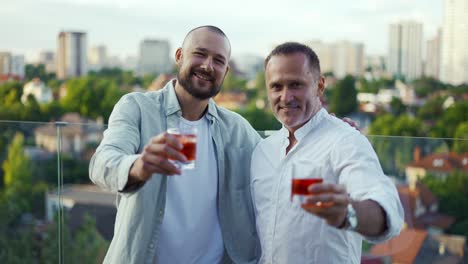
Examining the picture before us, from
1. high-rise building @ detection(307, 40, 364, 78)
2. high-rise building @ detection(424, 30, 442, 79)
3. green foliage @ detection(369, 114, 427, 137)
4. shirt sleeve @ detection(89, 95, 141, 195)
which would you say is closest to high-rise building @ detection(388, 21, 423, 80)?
high-rise building @ detection(424, 30, 442, 79)

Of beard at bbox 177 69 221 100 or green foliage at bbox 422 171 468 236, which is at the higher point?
beard at bbox 177 69 221 100

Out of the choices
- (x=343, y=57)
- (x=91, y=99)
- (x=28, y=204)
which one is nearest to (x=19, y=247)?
(x=28, y=204)

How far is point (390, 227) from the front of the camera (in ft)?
5.03

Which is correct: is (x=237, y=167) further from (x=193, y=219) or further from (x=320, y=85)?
(x=320, y=85)

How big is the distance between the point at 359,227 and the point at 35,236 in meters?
2.94

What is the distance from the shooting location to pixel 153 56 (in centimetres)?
9312

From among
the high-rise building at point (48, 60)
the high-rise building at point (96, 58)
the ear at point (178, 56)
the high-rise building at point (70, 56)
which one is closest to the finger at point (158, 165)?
the ear at point (178, 56)

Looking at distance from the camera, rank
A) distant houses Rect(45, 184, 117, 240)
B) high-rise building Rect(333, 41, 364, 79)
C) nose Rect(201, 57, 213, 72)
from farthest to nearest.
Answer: high-rise building Rect(333, 41, 364, 79), distant houses Rect(45, 184, 117, 240), nose Rect(201, 57, 213, 72)

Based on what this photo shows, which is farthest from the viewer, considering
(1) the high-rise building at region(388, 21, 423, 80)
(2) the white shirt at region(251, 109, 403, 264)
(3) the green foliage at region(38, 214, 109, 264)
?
(1) the high-rise building at region(388, 21, 423, 80)

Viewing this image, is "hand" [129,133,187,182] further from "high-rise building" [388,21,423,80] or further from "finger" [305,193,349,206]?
"high-rise building" [388,21,423,80]

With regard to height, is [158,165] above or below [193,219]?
above

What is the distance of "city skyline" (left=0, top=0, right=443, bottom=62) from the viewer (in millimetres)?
74188

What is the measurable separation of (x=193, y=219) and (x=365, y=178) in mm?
615

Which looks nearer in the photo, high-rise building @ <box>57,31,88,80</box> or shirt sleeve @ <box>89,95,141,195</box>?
shirt sleeve @ <box>89,95,141,195</box>
